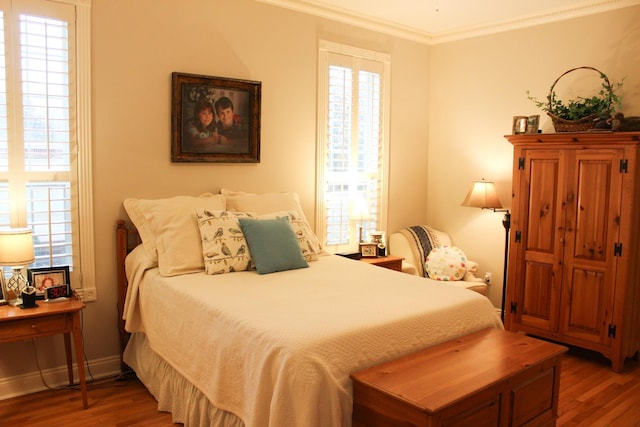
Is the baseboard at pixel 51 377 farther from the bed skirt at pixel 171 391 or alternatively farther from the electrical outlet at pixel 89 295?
the electrical outlet at pixel 89 295

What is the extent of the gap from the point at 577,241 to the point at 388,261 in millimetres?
1431

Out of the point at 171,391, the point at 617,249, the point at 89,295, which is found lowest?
the point at 171,391

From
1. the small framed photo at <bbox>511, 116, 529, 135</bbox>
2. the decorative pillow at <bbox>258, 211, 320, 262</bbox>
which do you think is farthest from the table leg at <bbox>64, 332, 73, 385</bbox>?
the small framed photo at <bbox>511, 116, 529, 135</bbox>

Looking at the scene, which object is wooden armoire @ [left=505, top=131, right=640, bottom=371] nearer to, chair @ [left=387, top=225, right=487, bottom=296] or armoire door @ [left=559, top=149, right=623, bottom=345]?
armoire door @ [left=559, top=149, right=623, bottom=345]

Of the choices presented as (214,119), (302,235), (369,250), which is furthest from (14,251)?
(369,250)

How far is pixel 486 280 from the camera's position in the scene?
5.05m

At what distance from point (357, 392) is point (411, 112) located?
3542mm

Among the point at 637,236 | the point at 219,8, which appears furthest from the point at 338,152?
the point at 637,236

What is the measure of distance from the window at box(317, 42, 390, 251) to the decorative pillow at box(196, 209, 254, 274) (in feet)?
4.18

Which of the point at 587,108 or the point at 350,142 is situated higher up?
the point at 587,108

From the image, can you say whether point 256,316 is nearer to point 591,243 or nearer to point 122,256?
point 122,256

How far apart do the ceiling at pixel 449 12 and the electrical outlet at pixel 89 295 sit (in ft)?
7.84

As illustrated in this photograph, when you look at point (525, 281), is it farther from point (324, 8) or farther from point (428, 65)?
point (324, 8)

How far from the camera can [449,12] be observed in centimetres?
454
